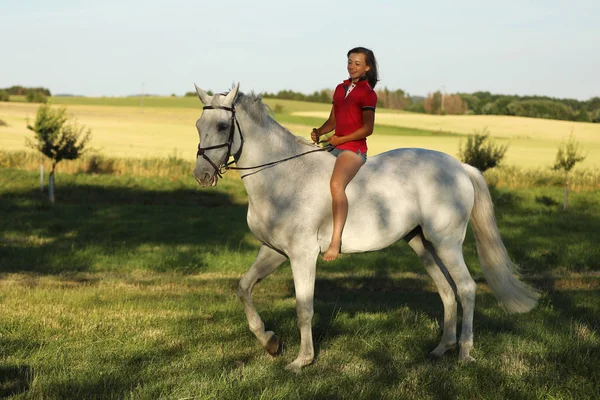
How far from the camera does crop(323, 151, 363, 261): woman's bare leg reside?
653 centimetres

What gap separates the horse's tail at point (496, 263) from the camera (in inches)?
305

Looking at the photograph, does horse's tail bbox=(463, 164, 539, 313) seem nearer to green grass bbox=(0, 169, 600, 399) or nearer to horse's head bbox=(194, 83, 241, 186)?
green grass bbox=(0, 169, 600, 399)

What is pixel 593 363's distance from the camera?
6145 millimetres

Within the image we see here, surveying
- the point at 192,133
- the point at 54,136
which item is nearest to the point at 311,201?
the point at 54,136

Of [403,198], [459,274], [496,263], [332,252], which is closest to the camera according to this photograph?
[332,252]

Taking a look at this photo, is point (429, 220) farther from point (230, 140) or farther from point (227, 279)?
point (227, 279)

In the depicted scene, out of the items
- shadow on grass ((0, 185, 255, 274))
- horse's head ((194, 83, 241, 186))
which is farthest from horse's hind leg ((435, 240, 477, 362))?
shadow on grass ((0, 185, 255, 274))

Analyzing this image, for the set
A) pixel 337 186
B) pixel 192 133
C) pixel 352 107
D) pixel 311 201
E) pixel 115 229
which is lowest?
pixel 115 229

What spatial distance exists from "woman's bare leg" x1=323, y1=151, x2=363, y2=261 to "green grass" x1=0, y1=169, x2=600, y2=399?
3.67ft

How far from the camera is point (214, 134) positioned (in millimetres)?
6266

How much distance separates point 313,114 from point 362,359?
8374 centimetres

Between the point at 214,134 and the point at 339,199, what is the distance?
134 cm

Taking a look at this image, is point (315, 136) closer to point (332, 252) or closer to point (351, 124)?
point (351, 124)

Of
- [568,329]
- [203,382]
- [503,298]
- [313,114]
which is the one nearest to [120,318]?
[203,382]
